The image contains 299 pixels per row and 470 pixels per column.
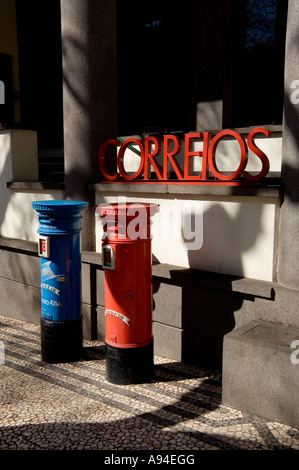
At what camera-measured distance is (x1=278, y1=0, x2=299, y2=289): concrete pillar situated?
4.41 m

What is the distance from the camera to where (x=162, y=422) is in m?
4.19

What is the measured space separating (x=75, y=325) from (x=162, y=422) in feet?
5.99

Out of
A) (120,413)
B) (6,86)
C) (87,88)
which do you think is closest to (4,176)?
(87,88)

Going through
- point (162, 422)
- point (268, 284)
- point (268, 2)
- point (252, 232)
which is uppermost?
point (268, 2)

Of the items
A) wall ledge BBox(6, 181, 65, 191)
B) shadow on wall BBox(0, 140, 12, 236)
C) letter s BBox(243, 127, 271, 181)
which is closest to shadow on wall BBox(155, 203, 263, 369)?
letter s BBox(243, 127, 271, 181)

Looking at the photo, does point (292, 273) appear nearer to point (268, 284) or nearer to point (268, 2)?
point (268, 284)

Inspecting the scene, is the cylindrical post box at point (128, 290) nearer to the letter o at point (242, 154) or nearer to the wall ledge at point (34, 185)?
the letter o at point (242, 154)

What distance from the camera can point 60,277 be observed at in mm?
5402

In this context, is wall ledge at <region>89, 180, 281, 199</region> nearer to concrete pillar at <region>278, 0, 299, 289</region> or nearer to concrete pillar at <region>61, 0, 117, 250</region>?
concrete pillar at <region>278, 0, 299, 289</region>

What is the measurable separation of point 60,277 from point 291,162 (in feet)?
8.99

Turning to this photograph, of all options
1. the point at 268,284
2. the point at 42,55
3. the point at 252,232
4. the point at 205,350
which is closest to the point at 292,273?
the point at 268,284

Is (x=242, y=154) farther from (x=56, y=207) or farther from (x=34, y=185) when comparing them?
(x=34, y=185)

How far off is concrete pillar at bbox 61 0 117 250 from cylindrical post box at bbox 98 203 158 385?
1619mm
